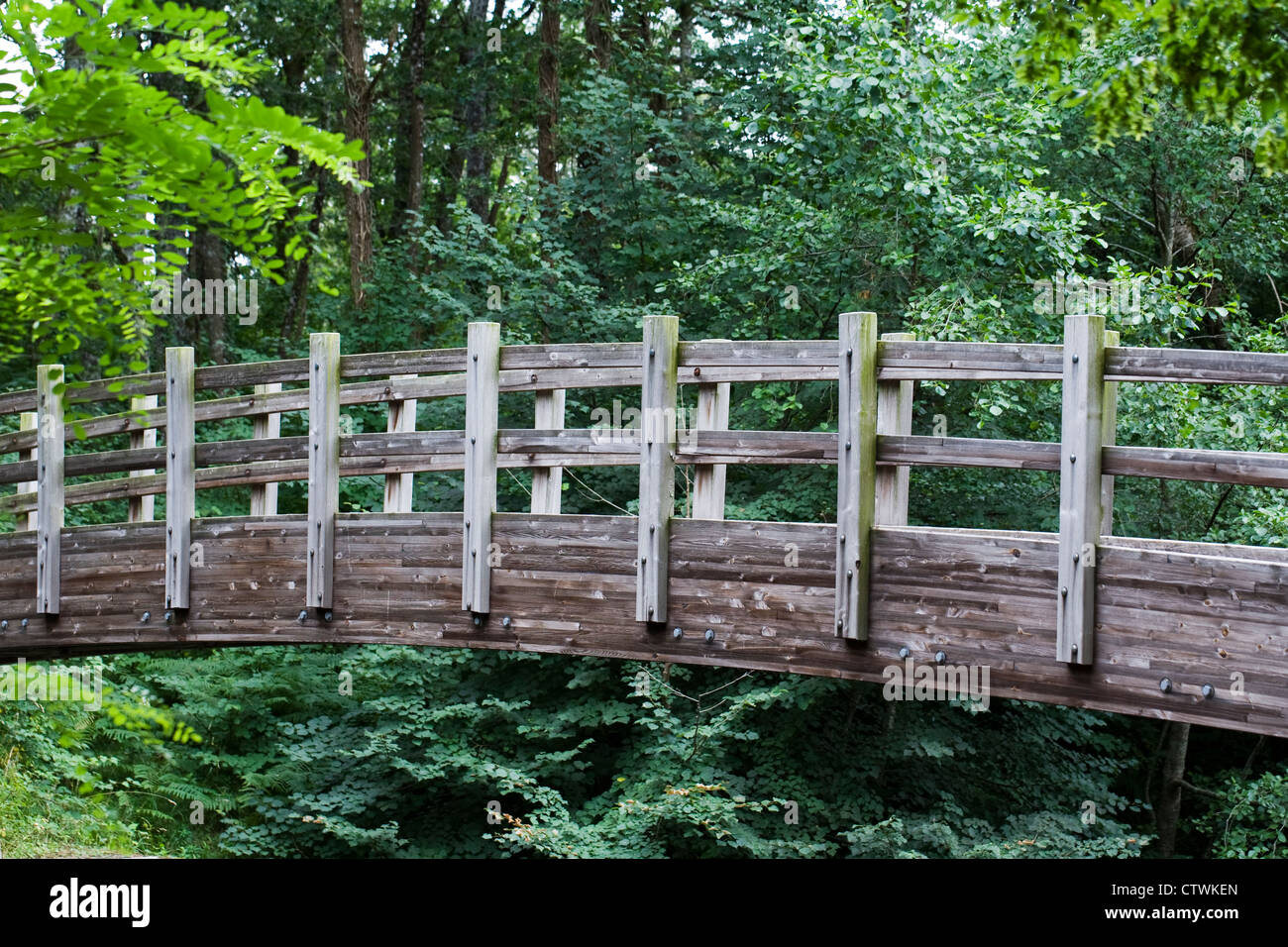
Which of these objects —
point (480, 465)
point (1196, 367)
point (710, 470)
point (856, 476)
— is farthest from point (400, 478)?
point (1196, 367)

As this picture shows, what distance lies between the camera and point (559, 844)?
11062mm

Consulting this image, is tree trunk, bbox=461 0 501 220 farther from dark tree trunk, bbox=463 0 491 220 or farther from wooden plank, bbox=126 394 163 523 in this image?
wooden plank, bbox=126 394 163 523

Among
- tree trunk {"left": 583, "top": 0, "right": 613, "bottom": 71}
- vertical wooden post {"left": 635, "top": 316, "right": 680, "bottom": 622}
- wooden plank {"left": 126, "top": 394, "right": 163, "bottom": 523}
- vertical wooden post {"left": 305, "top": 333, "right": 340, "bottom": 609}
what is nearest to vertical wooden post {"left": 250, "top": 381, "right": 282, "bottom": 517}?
vertical wooden post {"left": 305, "top": 333, "right": 340, "bottom": 609}

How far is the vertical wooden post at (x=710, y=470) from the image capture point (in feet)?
19.8

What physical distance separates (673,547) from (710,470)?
1.37 feet

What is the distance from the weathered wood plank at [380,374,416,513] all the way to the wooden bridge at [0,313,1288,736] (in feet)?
0.07

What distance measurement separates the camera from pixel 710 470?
6.03m

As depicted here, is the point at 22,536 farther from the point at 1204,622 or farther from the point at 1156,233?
the point at 1156,233

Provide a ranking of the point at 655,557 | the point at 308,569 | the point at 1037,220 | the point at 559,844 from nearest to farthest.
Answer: the point at 655,557
the point at 308,569
the point at 1037,220
the point at 559,844

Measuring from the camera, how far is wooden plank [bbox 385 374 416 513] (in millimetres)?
6922

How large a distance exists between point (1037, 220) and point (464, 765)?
7509 millimetres

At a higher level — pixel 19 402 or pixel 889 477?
pixel 19 402

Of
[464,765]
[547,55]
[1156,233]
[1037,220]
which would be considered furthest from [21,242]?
[547,55]

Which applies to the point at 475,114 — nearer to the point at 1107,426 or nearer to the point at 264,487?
the point at 264,487
